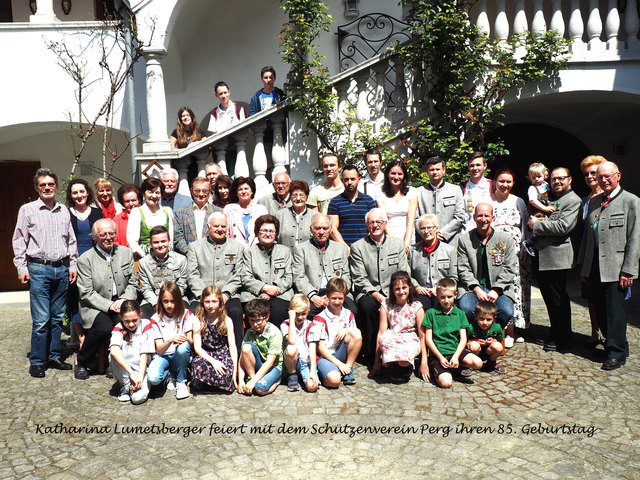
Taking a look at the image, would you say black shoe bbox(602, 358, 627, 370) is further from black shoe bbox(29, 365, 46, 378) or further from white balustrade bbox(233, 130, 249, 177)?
black shoe bbox(29, 365, 46, 378)

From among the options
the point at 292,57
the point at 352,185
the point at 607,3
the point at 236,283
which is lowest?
the point at 236,283

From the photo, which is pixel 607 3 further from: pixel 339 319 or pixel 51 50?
pixel 51 50

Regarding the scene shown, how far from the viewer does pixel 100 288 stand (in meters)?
5.60

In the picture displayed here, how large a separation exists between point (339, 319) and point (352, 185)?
1529 mm

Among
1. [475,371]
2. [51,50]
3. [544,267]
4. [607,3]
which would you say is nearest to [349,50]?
[607,3]

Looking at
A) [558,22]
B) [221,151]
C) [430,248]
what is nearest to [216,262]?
[430,248]

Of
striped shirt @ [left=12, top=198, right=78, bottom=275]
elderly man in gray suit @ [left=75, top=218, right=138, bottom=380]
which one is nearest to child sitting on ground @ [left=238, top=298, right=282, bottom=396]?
elderly man in gray suit @ [left=75, top=218, right=138, bottom=380]

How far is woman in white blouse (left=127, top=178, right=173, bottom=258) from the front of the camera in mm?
5980

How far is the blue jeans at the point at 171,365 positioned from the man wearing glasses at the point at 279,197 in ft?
6.52

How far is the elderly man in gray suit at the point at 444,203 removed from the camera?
617 cm

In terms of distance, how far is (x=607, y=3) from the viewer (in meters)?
8.12

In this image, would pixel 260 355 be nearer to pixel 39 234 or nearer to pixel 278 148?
pixel 39 234

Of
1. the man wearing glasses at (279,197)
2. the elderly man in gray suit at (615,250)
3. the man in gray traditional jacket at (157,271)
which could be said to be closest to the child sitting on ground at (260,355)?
the man in gray traditional jacket at (157,271)

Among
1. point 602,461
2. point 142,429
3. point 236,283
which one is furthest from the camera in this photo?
point 236,283
